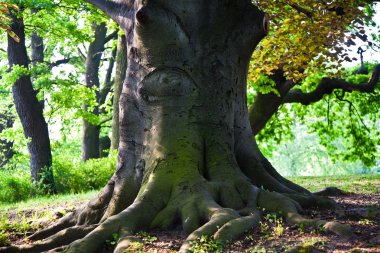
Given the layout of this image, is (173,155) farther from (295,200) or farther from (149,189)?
(295,200)

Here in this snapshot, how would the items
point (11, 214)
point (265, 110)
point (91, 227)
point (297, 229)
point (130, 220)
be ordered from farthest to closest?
1. point (265, 110)
2. point (11, 214)
3. point (91, 227)
4. point (130, 220)
5. point (297, 229)

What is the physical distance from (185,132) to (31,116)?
35.5ft

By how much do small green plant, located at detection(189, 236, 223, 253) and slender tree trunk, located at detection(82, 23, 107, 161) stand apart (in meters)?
19.0

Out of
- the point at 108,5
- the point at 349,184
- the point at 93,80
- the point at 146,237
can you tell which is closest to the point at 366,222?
the point at 146,237

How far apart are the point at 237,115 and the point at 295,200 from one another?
1.71 m

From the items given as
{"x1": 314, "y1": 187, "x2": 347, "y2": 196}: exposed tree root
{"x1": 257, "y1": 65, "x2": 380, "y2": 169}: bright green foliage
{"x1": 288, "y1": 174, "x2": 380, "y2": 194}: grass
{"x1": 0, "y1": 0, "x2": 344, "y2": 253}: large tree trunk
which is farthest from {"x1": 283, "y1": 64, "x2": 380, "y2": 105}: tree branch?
{"x1": 0, "y1": 0, "x2": 344, "y2": 253}: large tree trunk

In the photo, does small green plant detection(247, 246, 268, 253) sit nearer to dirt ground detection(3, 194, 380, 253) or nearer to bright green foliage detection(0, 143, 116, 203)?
dirt ground detection(3, 194, 380, 253)

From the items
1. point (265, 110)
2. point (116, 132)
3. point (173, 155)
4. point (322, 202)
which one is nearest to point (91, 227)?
point (173, 155)

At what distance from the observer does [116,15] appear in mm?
8172

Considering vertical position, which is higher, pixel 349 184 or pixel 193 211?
pixel 193 211

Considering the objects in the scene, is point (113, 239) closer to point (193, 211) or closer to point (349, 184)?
point (193, 211)

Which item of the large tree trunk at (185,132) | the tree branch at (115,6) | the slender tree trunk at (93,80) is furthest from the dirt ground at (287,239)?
the slender tree trunk at (93,80)

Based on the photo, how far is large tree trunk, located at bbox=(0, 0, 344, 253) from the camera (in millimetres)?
5836

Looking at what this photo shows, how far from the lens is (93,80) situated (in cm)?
2627
